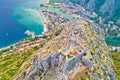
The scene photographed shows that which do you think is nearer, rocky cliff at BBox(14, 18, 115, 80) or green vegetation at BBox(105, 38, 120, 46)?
rocky cliff at BBox(14, 18, 115, 80)

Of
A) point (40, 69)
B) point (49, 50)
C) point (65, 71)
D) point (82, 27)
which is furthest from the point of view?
point (82, 27)

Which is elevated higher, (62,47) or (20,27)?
(20,27)

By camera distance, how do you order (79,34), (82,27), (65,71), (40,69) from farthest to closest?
(82,27) → (79,34) → (40,69) → (65,71)

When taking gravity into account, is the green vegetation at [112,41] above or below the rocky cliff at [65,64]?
above

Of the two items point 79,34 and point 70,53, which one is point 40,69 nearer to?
point 70,53

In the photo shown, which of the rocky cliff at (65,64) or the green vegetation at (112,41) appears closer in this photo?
the rocky cliff at (65,64)

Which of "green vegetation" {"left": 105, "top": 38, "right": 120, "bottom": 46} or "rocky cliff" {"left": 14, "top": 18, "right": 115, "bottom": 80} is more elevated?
"green vegetation" {"left": 105, "top": 38, "right": 120, "bottom": 46}

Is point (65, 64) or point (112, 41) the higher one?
point (112, 41)

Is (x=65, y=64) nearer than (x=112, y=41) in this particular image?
Yes

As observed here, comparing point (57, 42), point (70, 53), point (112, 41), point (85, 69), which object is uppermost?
point (112, 41)

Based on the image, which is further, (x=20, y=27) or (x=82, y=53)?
(x=20, y=27)

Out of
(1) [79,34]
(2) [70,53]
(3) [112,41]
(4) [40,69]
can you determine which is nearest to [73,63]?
(2) [70,53]
